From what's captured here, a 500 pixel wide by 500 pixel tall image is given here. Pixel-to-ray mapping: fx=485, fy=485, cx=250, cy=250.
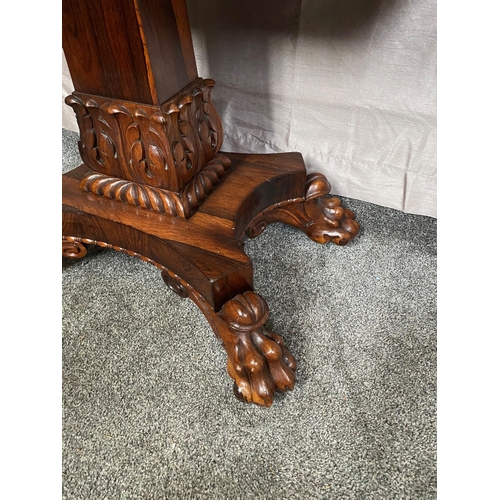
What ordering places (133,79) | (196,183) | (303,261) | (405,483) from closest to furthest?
(405,483) → (133,79) → (196,183) → (303,261)

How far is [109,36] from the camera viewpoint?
24.6 inches

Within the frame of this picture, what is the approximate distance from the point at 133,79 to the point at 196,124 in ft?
0.42

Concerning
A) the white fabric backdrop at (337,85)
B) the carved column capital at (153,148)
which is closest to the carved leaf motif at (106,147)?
the carved column capital at (153,148)

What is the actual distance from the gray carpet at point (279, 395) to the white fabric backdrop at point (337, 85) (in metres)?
0.17

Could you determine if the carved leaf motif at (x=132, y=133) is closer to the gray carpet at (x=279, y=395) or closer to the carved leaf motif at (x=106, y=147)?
the carved leaf motif at (x=106, y=147)

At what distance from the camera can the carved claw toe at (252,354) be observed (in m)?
0.63

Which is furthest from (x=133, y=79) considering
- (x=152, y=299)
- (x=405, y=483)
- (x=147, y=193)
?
(x=405, y=483)

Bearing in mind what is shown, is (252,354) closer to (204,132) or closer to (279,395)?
(279,395)

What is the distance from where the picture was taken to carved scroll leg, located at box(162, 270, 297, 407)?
0.63 m

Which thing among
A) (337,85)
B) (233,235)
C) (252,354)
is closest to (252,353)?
(252,354)

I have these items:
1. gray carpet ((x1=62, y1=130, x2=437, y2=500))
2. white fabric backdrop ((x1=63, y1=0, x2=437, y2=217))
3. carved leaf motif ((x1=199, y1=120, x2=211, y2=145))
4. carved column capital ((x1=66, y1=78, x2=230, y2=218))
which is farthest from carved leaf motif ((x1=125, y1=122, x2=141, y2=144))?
white fabric backdrop ((x1=63, y1=0, x2=437, y2=217))

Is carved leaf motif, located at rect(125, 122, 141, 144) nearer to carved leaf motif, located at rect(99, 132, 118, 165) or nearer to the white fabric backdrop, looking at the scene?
carved leaf motif, located at rect(99, 132, 118, 165)

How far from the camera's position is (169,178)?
2.35ft

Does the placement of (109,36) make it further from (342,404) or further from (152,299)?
(342,404)
